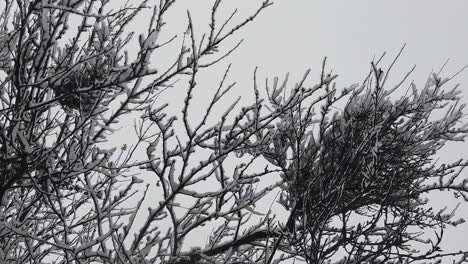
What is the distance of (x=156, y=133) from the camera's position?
4.44 metres

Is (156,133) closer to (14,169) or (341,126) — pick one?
(14,169)

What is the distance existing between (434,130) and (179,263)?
14.5ft

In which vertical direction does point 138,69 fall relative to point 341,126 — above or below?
below

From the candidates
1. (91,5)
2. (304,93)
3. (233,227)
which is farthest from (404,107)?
(91,5)

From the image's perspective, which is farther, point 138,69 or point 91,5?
point 91,5

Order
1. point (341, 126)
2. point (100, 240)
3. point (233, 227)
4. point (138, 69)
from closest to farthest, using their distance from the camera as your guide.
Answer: point (138, 69) < point (100, 240) < point (341, 126) < point (233, 227)

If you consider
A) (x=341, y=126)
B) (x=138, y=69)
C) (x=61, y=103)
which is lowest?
(x=138, y=69)

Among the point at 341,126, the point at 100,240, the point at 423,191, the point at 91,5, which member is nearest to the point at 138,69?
the point at 91,5

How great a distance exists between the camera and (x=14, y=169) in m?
3.94

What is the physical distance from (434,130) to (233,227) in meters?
3.47

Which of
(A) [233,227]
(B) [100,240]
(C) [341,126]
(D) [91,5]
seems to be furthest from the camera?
(A) [233,227]

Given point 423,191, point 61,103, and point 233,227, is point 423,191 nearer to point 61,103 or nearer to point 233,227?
point 233,227

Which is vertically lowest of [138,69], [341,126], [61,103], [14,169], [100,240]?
[100,240]

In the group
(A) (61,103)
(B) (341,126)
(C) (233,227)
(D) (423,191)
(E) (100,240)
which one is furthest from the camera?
(C) (233,227)
